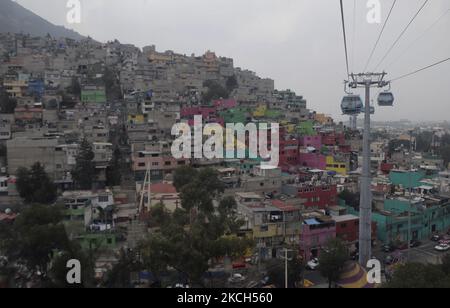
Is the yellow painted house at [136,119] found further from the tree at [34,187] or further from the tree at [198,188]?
the tree at [34,187]

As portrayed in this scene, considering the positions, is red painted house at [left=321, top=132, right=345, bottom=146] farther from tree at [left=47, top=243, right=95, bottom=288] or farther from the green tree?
tree at [left=47, top=243, right=95, bottom=288]

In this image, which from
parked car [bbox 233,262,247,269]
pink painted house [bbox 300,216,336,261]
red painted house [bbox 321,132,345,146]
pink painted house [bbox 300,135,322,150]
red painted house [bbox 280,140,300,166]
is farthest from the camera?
red painted house [bbox 321,132,345,146]

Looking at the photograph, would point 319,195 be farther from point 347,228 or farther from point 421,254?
point 421,254

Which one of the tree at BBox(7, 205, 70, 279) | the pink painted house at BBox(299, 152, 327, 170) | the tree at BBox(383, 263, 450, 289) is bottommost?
the tree at BBox(383, 263, 450, 289)

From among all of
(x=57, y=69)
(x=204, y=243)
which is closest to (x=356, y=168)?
(x=204, y=243)

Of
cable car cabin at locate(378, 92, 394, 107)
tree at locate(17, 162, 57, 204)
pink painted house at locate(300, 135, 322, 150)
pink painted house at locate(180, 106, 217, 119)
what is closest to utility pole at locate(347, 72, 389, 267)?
cable car cabin at locate(378, 92, 394, 107)

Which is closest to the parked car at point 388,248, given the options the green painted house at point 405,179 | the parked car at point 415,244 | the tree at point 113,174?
the parked car at point 415,244

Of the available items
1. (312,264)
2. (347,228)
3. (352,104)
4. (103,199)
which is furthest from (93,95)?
(352,104)
